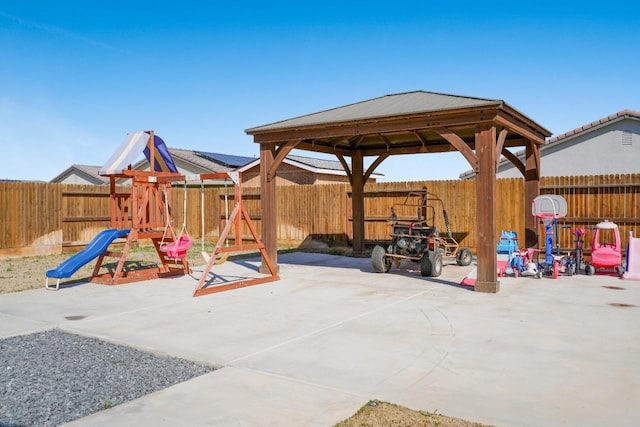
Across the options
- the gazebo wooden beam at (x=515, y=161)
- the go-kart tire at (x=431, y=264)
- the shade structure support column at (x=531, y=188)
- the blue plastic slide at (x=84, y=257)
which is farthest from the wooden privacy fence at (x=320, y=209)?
the go-kart tire at (x=431, y=264)

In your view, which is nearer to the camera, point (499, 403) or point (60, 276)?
point (499, 403)

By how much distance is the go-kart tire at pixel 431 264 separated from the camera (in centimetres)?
970

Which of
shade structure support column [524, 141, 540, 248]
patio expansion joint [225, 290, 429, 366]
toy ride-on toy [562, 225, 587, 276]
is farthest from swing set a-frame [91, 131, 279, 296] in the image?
shade structure support column [524, 141, 540, 248]

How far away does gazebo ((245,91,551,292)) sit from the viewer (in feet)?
27.1

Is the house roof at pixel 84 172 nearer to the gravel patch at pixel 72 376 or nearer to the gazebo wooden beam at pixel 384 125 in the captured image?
the gazebo wooden beam at pixel 384 125

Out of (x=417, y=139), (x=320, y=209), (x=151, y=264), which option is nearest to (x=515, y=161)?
(x=417, y=139)

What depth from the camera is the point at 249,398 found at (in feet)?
12.3

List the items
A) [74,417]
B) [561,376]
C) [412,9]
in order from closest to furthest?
[74,417]
[561,376]
[412,9]

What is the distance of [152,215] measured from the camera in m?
10.2

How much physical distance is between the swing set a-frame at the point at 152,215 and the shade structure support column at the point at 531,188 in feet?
18.5

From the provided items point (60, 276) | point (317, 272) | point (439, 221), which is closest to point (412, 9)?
point (439, 221)

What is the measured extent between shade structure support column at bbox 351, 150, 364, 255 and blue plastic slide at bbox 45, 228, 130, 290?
609 centimetres

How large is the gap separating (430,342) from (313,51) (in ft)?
38.4

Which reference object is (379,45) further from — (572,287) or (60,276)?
(60,276)
